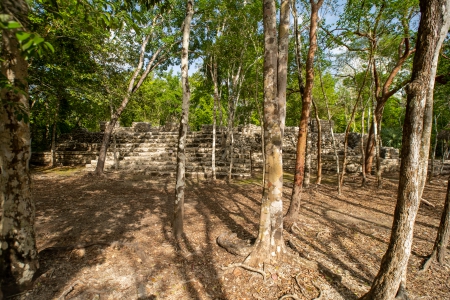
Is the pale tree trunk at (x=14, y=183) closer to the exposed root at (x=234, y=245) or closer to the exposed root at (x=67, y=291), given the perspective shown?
the exposed root at (x=67, y=291)

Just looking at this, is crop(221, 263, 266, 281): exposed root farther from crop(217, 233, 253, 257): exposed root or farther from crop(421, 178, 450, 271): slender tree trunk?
crop(421, 178, 450, 271): slender tree trunk

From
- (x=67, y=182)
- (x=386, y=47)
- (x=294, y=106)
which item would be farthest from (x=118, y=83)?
(x=294, y=106)

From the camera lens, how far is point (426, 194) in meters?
7.85

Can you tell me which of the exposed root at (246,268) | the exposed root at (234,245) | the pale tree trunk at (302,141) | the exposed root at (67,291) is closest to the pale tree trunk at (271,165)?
the exposed root at (246,268)

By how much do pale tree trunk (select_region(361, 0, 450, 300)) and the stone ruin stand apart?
846 centimetres

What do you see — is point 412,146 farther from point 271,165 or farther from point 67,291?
point 67,291

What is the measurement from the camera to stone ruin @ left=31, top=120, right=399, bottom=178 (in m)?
11.5

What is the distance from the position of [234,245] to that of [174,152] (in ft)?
32.6

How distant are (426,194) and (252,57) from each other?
8500 mm

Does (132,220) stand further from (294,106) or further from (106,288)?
(294,106)

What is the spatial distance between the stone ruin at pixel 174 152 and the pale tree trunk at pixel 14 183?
7.97 metres

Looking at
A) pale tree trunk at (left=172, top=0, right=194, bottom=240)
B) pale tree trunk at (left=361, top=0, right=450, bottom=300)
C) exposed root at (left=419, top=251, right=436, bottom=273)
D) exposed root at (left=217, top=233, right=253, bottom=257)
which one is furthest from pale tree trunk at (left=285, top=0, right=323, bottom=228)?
pale tree trunk at (left=361, top=0, right=450, bottom=300)

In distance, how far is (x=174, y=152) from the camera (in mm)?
13055

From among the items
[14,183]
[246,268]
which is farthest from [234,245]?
[14,183]
